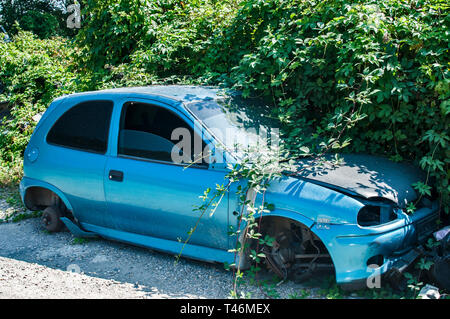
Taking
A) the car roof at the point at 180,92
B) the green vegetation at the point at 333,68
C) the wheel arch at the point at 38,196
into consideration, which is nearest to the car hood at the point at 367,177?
the green vegetation at the point at 333,68

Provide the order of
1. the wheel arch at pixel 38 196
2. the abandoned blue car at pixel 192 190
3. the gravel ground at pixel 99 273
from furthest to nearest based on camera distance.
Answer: the wheel arch at pixel 38 196 → the gravel ground at pixel 99 273 → the abandoned blue car at pixel 192 190

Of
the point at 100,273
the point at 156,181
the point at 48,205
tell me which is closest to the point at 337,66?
the point at 156,181

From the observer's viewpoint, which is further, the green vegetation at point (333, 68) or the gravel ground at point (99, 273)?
the green vegetation at point (333, 68)

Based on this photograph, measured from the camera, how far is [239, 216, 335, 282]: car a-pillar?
3.99 meters

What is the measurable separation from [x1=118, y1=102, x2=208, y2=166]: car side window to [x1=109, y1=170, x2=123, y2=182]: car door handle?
202 mm

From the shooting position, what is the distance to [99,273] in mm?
4539

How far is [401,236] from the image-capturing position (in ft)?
12.2

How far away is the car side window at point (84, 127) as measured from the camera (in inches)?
192

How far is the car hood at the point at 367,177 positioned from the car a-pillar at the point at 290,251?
47 cm

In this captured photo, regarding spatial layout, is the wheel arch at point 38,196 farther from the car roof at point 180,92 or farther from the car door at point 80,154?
the car roof at point 180,92

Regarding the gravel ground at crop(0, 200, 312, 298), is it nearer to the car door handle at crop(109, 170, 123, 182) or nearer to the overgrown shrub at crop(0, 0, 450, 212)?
the car door handle at crop(109, 170, 123, 182)

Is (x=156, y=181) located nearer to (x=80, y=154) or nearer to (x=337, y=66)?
(x=80, y=154)

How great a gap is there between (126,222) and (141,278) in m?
0.62
